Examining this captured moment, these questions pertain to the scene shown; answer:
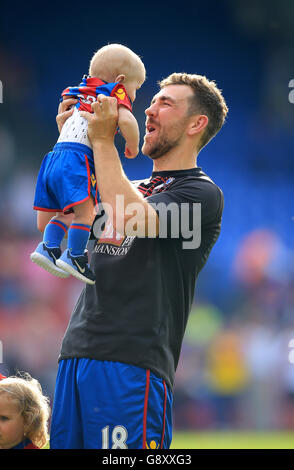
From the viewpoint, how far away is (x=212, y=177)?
415 inches


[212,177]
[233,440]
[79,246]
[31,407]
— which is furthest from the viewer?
[212,177]

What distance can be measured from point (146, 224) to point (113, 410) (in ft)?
2.22

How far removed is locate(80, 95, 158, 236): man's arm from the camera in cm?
216

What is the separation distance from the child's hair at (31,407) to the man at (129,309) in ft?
1.27

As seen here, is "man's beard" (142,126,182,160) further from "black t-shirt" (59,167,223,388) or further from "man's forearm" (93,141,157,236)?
"man's forearm" (93,141,157,236)

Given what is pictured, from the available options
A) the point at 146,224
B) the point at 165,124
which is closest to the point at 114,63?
the point at 165,124

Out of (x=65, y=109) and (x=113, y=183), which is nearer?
(x=113, y=183)

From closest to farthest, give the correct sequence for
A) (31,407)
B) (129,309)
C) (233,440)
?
1. (129,309)
2. (31,407)
3. (233,440)

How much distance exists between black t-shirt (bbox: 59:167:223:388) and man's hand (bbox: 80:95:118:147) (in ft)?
1.00

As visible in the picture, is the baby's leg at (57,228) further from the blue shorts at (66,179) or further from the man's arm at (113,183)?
the man's arm at (113,183)

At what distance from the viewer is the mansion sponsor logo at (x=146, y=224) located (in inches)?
86.4

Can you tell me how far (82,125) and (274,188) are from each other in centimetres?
902

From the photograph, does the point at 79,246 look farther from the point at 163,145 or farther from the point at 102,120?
the point at 163,145

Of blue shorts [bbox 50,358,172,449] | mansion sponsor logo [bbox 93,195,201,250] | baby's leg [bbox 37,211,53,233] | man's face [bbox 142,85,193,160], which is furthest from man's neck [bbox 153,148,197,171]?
blue shorts [bbox 50,358,172,449]
